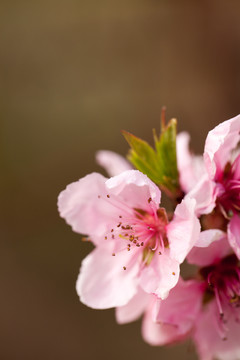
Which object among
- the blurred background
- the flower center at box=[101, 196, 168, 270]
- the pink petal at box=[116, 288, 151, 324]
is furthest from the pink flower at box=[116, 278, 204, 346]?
the blurred background

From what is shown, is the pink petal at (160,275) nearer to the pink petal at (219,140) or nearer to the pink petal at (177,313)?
the pink petal at (177,313)

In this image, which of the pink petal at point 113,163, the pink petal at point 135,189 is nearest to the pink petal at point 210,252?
the pink petal at point 135,189

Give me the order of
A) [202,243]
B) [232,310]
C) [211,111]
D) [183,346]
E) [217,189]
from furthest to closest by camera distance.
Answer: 1. [211,111]
2. [183,346]
3. [232,310]
4. [217,189]
5. [202,243]

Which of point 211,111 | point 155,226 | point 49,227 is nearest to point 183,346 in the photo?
point 49,227

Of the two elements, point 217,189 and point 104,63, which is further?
point 104,63

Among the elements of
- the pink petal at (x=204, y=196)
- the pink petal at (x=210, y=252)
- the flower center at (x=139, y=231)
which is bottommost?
the pink petal at (x=210, y=252)

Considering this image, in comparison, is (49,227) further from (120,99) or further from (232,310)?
(232,310)

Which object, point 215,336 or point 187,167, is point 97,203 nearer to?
point 187,167
